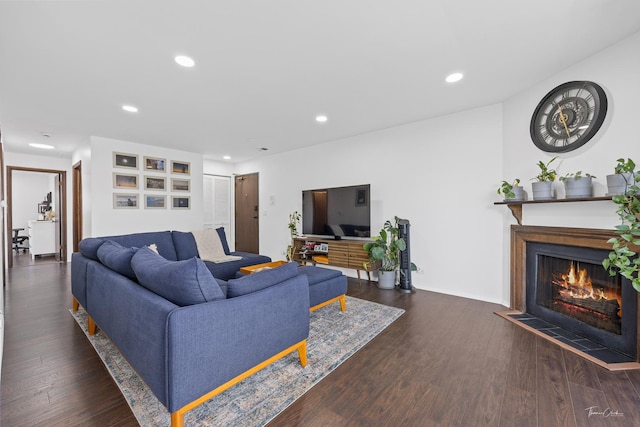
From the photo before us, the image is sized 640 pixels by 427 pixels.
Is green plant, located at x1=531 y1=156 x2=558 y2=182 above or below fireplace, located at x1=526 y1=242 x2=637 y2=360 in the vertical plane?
above

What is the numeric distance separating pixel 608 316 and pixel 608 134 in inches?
59.0

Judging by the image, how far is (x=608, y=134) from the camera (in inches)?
85.8

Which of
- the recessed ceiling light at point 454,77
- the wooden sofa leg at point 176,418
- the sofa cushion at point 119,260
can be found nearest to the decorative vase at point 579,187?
the recessed ceiling light at point 454,77

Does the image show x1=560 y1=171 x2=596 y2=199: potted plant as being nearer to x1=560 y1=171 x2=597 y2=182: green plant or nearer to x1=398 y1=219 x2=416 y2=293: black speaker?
x1=560 y1=171 x2=597 y2=182: green plant

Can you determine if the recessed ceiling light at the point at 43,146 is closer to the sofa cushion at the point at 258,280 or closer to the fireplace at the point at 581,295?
the sofa cushion at the point at 258,280

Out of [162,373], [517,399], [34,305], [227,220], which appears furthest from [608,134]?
[227,220]

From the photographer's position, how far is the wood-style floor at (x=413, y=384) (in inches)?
58.1

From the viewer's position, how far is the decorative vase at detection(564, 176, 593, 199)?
223cm

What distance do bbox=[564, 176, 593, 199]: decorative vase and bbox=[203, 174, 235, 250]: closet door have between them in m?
6.38

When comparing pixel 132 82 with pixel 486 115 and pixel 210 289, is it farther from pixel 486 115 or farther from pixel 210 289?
pixel 486 115

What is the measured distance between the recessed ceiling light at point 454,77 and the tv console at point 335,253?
2335 millimetres

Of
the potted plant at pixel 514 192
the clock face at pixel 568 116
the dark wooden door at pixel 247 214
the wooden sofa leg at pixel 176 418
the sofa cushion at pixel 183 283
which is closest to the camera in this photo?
the wooden sofa leg at pixel 176 418

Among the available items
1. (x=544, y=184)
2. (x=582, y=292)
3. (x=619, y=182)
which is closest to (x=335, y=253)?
(x=544, y=184)

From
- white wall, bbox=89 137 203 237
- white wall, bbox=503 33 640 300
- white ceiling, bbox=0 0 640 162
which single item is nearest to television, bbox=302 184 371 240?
white ceiling, bbox=0 0 640 162
